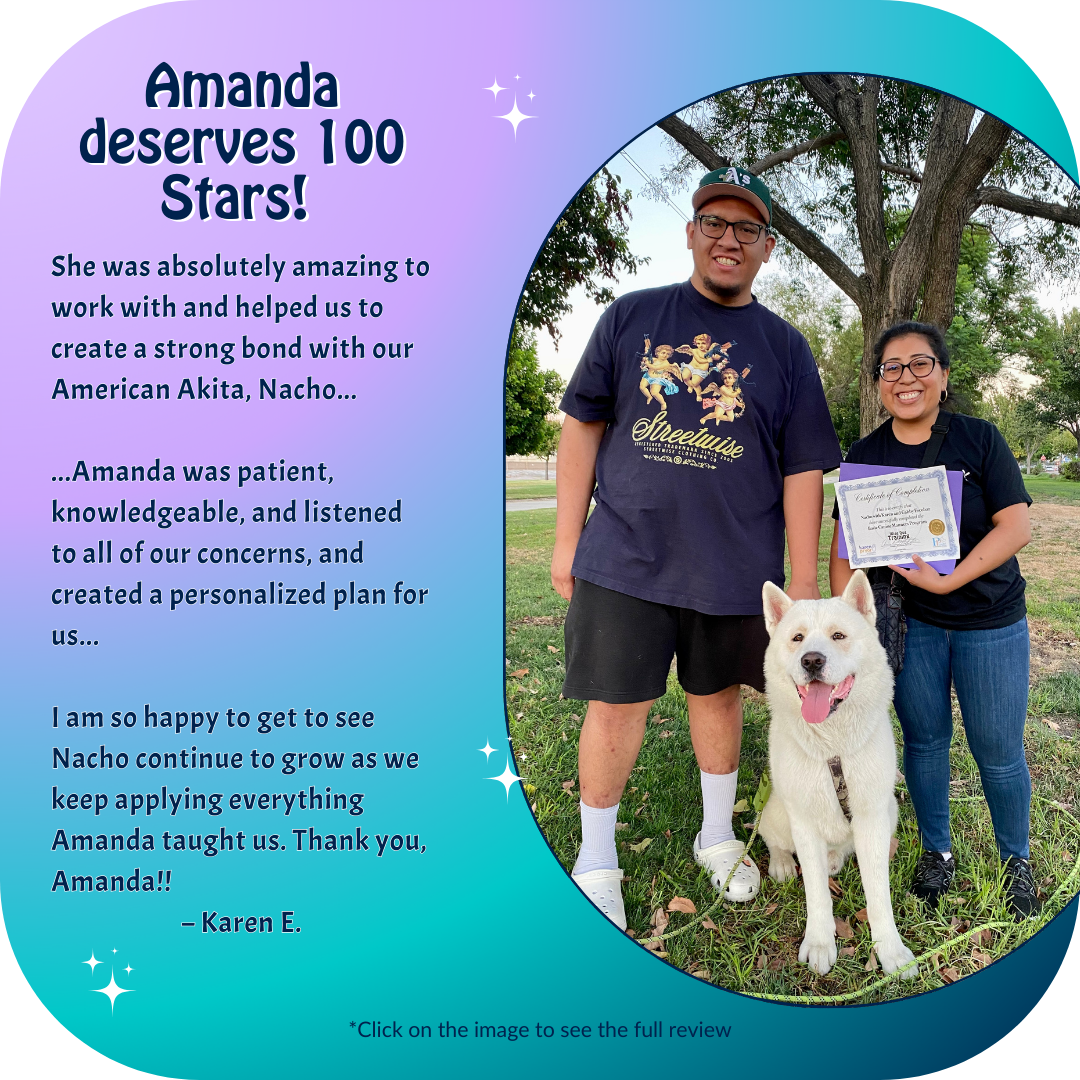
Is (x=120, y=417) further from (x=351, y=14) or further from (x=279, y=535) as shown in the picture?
(x=351, y=14)

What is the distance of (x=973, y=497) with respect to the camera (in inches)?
85.4

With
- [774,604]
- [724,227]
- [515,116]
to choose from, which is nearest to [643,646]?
[774,604]

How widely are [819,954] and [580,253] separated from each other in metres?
2.34

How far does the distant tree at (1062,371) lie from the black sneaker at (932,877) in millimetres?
1542

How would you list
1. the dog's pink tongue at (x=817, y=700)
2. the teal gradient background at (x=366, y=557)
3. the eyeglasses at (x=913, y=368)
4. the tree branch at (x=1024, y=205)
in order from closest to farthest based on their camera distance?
the dog's pink tongue at (x=817, y=700)
the eyeglasses at (x=913, y=368)
the teal gradient background at (x=366, y=557)
the tree branch at (x=1024, y=205)

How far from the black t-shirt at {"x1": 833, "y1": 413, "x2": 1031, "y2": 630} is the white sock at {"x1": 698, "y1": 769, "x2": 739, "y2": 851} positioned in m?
0.88

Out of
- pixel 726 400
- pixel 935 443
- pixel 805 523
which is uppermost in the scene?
pixel 726 400

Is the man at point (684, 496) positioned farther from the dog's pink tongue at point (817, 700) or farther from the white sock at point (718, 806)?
the dog's pink tongue at point (817, 700)

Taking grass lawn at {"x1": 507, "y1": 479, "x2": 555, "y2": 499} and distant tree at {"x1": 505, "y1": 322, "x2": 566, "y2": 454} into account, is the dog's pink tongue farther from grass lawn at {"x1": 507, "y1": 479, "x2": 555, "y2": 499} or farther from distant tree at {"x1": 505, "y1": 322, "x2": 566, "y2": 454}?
distant tree at {"x1": 505, "y1": 322, "x2": 566, "y2": 454}

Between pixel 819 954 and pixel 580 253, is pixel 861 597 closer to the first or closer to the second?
pixel 819 954

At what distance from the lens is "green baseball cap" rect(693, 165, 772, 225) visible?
2.15 m

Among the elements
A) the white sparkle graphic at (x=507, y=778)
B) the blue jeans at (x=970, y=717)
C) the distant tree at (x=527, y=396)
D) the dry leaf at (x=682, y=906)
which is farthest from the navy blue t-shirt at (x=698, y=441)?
the dry leaf at (x=682, y=906)

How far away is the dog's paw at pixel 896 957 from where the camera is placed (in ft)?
7.11

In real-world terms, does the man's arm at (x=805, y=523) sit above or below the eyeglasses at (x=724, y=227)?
below
